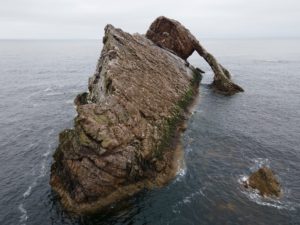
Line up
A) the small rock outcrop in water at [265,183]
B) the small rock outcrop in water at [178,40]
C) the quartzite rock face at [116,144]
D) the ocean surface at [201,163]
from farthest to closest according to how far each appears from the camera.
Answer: the small rock outcrop in water at [178,40] → the small rock outcrop in water at [265,183] → the quartzite rock face at [116,144] → the ocean surface at [201,163]

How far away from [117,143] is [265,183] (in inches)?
859

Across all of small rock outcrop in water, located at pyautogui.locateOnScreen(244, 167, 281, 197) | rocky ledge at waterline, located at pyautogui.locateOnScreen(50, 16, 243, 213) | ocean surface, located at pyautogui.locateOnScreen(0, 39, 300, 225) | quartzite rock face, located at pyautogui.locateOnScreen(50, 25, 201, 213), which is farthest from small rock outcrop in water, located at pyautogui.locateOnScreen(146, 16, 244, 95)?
small rock outcrop in water, located at pyautogui.locateOnScreen(244, 167, 281, 197)

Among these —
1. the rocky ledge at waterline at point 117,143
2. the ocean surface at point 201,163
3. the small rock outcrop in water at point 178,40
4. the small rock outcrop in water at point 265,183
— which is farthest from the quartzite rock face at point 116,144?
the small rock outcrop in water at point 178,40

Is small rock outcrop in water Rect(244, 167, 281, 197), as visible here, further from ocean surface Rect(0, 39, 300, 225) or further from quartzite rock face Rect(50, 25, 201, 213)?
quartzite rock face Rect(50, 25, 201, 213)

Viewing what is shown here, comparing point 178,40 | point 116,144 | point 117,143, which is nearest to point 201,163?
point 117,143

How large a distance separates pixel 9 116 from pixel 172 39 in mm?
53579

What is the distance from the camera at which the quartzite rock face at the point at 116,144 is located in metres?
41.5

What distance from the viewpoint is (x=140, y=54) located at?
73.6 m

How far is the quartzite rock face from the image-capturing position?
136 ft

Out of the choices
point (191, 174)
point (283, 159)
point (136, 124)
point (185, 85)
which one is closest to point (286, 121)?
point (283, 159)

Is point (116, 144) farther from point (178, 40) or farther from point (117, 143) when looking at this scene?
point (178, 40)

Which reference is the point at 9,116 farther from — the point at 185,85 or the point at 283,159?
the point at 283,159

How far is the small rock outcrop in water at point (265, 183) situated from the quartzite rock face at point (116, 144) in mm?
11905

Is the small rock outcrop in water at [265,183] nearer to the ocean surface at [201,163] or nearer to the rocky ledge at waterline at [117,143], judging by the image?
the ocean surface at [201,163]
